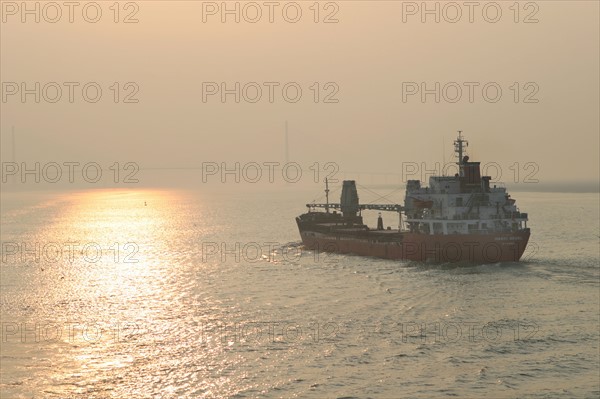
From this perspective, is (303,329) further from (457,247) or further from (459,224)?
(459,224)

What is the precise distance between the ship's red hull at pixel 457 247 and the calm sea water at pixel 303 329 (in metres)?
1.23

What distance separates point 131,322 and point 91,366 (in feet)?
39.2

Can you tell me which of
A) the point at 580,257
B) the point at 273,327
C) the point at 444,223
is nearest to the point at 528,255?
the point at 580,257

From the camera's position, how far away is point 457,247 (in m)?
77.6

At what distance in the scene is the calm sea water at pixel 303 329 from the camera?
36.8m

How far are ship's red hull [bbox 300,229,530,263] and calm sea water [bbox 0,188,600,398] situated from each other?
123cm

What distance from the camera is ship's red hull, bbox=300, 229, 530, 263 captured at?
75.4 meters

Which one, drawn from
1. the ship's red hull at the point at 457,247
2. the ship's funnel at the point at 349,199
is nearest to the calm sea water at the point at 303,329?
the ship's red hull at the point at 457,247

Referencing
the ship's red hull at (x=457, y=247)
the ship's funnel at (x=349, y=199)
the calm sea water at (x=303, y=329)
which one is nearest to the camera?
the calm sea water at (x=303, y=329)

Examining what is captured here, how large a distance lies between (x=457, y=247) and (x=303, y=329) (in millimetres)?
33400

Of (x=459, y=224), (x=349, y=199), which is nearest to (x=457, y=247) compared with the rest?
(x=459, y=224)

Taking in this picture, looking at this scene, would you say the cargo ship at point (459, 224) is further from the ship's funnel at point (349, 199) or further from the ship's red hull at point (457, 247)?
the ship's funnel at point (349, 199)

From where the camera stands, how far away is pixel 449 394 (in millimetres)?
35000

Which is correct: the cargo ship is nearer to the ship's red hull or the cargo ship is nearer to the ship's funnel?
the ship's red hull
